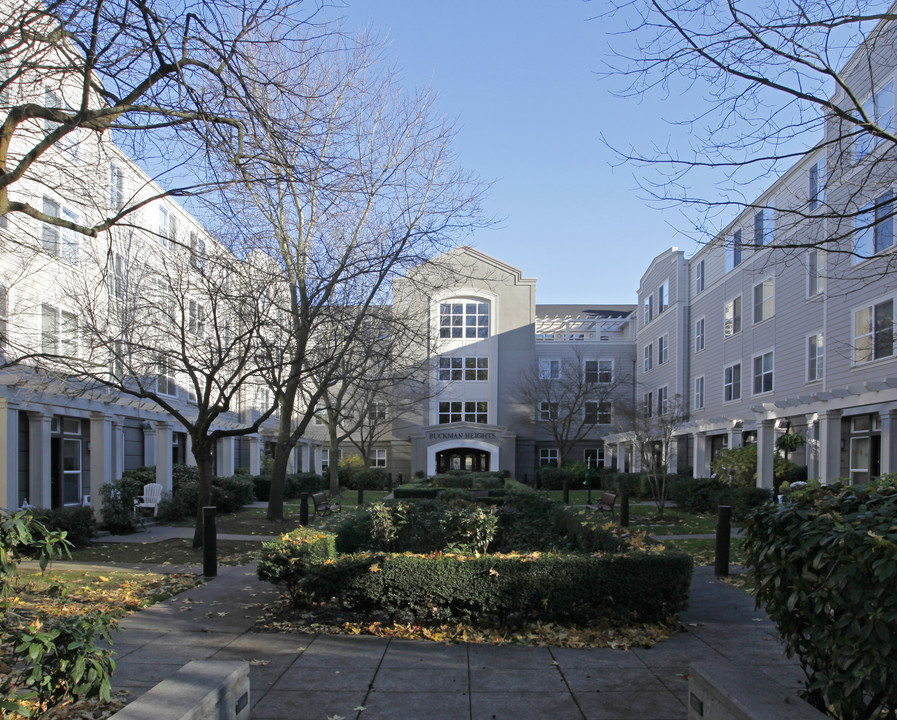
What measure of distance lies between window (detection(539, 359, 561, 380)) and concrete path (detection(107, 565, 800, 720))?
3598 centimetres

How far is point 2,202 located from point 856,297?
18.8 metres

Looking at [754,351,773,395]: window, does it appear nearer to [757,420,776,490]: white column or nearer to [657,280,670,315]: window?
[757,420,776,490]: white column

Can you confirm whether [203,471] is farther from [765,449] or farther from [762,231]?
[765,449]

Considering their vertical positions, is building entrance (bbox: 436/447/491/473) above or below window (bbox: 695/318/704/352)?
below

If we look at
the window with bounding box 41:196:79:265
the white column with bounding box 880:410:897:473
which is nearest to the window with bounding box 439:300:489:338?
the window with bounding box 41:196:79:265

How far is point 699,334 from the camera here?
31.9 metres

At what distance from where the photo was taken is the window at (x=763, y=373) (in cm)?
2455

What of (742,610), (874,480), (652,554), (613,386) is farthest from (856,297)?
(613,386)

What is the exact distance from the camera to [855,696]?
3.58 metres

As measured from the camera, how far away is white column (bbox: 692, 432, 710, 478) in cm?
2942

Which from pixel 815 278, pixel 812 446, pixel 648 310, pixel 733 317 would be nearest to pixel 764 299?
pixel 733 317

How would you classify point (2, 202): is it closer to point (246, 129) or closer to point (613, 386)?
point (246, 129)

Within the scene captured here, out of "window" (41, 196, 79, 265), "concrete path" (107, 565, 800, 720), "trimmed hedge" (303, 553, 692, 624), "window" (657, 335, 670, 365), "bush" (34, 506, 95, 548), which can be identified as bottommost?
"bush" (34, 506, 95, 548)

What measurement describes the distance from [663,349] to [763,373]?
11512 mm
